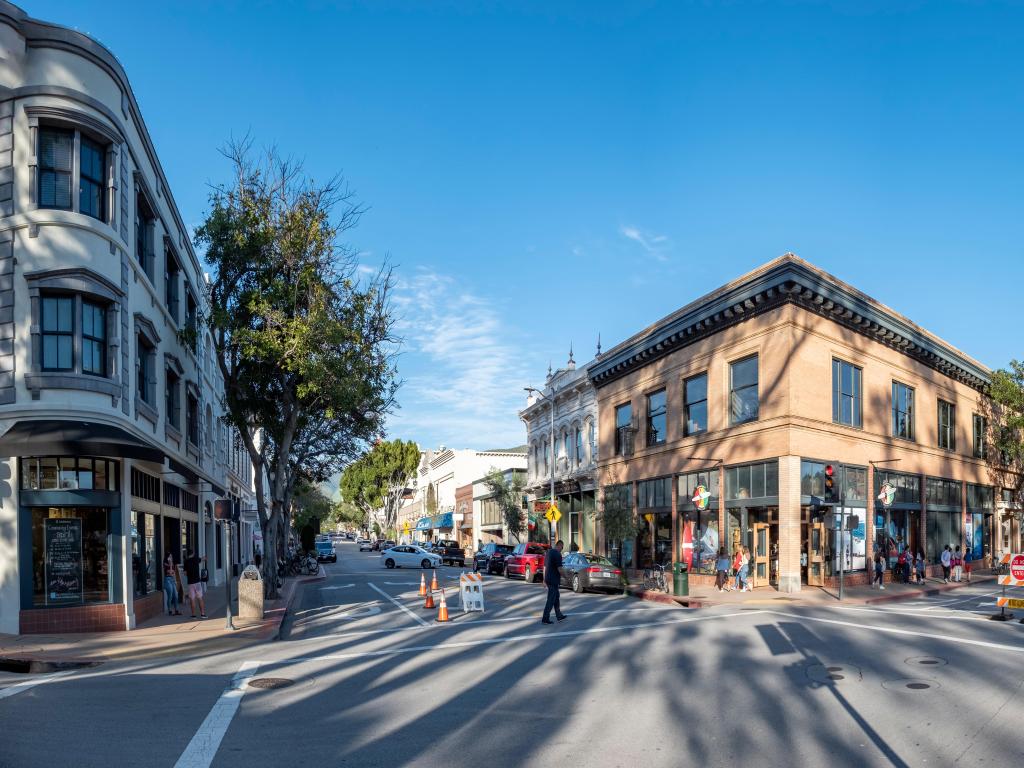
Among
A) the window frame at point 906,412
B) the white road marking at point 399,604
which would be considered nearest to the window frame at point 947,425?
the window frame at point 906,412

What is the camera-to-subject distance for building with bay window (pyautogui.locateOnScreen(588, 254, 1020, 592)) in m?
28.6

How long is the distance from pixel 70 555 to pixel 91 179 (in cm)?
816

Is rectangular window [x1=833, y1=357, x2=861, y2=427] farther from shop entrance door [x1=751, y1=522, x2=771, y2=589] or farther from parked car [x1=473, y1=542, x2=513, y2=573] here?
parked car [x1=473, y1=542, x2=513, y2=573]

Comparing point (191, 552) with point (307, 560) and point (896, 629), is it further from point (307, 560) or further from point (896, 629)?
point (896, 629)

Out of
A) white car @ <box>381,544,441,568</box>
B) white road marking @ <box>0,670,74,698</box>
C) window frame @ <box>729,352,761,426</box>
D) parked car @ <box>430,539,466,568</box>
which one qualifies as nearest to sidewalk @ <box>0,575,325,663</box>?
white road marking @ <box>0,670,74,698</box>

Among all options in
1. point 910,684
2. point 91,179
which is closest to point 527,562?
point 91,179

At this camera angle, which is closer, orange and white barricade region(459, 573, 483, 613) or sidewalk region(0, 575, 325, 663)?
sidewalk region(0, 575, 325, 663)

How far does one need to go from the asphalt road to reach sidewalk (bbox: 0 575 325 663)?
0.80 m

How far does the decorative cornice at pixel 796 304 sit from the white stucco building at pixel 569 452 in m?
5.69

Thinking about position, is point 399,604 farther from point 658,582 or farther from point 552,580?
point 658,582

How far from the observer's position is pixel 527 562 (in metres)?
36.8

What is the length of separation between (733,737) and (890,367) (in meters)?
27.8

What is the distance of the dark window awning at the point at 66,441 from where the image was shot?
16.5m

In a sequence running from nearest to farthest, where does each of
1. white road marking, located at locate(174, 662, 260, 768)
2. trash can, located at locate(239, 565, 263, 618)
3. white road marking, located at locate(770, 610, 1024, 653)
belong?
white road marking, located at locate(174, 662, 260, 768) < white road marking, located at locate(770, 610, 1024, 653) < trash can, located at locate(239, 565, 263, 618)
